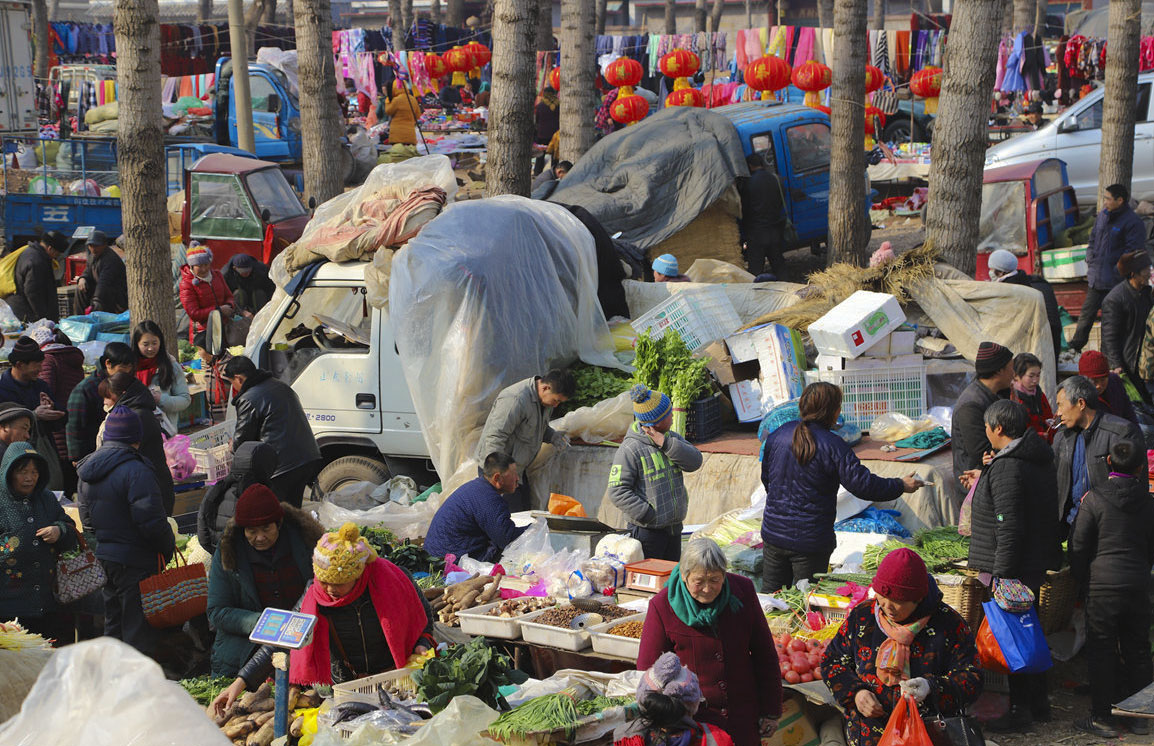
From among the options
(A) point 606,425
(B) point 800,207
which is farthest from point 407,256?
(B) point 800,207

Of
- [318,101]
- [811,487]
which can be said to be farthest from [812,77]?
[811,487]

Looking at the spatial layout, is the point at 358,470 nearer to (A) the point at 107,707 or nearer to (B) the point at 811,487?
(B) the point at 811,487

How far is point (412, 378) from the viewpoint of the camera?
951 cm

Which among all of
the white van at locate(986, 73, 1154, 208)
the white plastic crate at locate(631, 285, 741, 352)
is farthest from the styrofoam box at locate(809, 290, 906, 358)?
the white van at locate(986, 73, 1154, 208)

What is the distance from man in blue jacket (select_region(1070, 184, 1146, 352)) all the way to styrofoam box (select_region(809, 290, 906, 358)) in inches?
154

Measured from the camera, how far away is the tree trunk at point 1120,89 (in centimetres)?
1470

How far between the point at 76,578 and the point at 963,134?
816cm

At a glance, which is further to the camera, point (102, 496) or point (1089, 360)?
point (1089, 360)

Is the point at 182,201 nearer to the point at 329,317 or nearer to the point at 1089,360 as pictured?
the point at 329,317

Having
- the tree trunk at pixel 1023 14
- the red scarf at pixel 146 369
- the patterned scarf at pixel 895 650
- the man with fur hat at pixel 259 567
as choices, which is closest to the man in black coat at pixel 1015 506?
the patterned scarf at pixel 895 650

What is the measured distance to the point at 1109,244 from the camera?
12.4 metres

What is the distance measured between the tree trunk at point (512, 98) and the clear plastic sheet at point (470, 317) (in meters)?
2.99

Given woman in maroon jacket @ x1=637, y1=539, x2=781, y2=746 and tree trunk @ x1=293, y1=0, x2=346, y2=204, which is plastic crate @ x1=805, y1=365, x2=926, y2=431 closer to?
woman in maroon jacket @ x1=637, y1=539, x2=781, y2=746

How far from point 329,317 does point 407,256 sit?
101 centimetres
